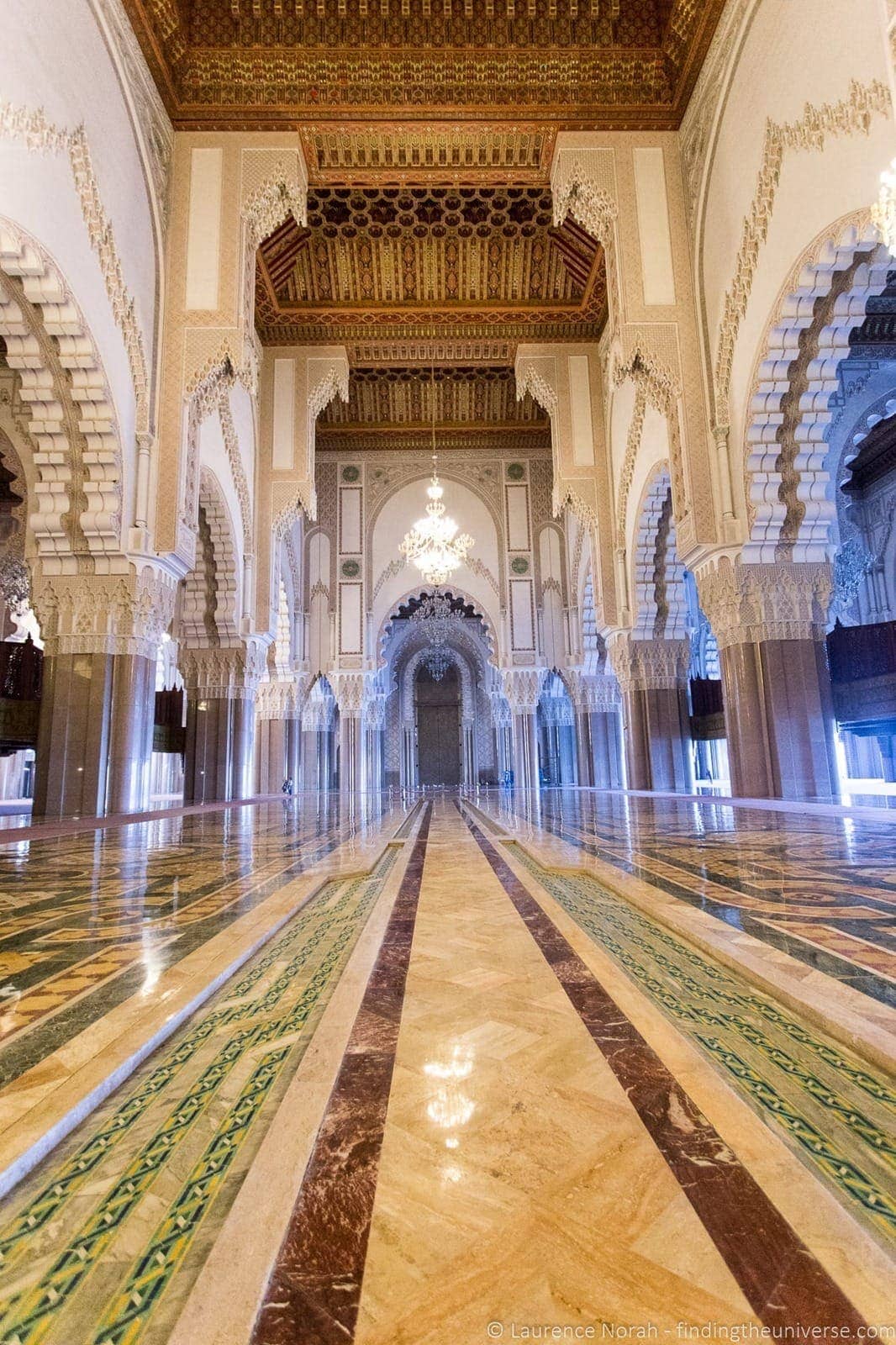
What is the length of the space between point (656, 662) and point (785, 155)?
17.6ft

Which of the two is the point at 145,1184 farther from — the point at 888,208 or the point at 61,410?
the point at 61,410

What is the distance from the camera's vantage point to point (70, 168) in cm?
461

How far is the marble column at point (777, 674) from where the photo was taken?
5.98 meters

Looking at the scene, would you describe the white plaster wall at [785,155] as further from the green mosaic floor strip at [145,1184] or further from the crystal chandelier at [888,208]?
the green mosaic floor strip at [145,1184]

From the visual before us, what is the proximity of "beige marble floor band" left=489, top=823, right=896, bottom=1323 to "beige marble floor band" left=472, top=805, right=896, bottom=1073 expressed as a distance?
0.21 meters

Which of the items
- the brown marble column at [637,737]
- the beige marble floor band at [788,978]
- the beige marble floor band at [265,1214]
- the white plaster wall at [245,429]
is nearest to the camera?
the beige marble floor band at [265,1214]

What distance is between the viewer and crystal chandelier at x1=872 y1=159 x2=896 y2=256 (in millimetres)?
3219

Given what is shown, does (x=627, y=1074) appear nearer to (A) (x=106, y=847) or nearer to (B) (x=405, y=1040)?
(B) (x=405, y=1040)

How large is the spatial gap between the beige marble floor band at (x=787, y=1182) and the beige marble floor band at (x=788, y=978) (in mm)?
207

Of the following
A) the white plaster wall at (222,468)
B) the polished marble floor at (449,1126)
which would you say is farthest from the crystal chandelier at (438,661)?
the polished marble floor at (449,1126)

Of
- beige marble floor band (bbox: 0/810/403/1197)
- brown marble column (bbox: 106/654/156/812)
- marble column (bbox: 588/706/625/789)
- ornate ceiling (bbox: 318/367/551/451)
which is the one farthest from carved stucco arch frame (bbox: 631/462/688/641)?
beige marble floor band (bbox: 0/810/403/1197)

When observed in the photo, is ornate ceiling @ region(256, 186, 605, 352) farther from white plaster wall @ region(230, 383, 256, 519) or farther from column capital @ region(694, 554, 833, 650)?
column capital @ region(694, 554, 833, 650)

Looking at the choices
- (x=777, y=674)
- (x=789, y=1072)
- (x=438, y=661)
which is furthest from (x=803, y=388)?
(x=438, y=661)

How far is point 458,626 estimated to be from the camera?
1881cm
